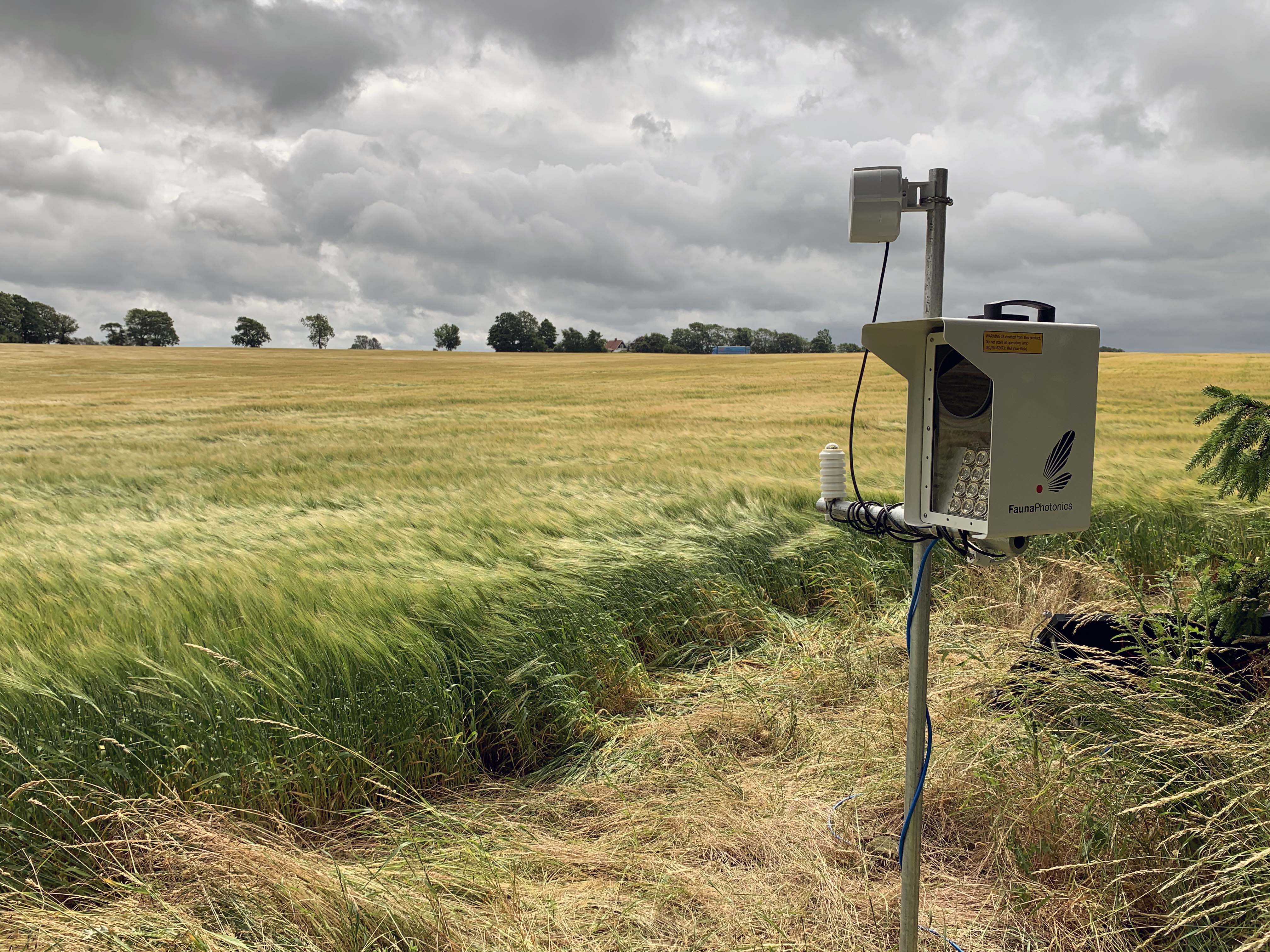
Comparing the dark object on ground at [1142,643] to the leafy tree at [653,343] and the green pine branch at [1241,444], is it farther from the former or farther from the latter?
the leafy tree at [653,343]

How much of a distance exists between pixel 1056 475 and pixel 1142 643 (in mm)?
1730

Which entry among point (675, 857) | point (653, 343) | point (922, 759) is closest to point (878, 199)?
point (922, 759)

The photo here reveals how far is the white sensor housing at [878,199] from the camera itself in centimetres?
203

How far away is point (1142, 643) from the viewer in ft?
10.5

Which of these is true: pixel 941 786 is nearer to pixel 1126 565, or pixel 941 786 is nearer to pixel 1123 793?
pixel 1123 793

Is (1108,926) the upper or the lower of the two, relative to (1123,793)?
lower

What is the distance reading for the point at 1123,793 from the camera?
245cm


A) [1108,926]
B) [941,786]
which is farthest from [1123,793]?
[941,786]

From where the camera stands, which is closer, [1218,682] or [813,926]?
[813,926]

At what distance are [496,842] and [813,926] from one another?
1.13 metres

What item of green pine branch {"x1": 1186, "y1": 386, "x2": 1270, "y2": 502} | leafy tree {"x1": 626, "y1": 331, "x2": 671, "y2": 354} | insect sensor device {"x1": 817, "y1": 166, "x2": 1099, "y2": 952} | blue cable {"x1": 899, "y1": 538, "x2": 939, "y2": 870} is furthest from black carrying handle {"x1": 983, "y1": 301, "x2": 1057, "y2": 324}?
leafy tree {"x1": 626, "y1": 331, "x2": 671, "y2": 354}

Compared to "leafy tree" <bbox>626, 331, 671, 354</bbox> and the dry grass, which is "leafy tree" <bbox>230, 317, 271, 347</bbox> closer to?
"leafy tree" <bbox>626, 331, 671, 354</bbox>

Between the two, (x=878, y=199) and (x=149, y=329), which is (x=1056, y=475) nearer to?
(x=878, y=199)

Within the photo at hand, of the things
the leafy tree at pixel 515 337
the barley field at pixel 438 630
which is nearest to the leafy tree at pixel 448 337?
the leafy tree at pixel 515 337
